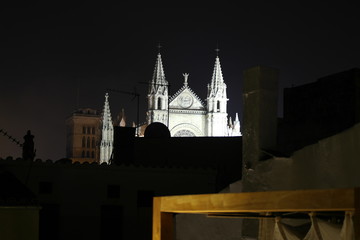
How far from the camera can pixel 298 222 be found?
7996mm

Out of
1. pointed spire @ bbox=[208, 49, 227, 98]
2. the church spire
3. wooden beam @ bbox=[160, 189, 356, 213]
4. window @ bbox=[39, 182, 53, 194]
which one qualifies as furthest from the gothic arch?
wooden beam @ bbox=[160, 189, 356, 213]

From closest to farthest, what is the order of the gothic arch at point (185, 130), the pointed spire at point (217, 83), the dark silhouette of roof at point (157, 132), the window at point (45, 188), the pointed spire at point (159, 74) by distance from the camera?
the window at point (45, 188)
the dark silhouette of roof at point (157, 132)
the gothic arch at point (185, 130)
the pointed spire at point (159, 74)
the pointed spire at point (217, 83)

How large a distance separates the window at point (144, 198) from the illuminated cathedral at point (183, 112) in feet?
169

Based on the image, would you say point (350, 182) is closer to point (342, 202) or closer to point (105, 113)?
point (342, 202)

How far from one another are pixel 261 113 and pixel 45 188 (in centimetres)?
1103

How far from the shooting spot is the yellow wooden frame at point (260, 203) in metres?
4.02

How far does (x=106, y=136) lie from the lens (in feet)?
239

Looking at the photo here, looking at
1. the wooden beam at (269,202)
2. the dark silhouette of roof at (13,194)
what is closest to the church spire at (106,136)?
the dark silhouette of roof at (13,194)

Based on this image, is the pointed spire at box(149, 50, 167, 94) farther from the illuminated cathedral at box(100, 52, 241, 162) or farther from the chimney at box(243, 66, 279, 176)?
the chimney at box(243, 66, 279, 176)

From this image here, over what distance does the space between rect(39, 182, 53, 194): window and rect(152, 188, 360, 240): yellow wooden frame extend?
1369 cm

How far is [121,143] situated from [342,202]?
19.7 metres

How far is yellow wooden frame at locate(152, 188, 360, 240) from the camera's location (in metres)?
4.02

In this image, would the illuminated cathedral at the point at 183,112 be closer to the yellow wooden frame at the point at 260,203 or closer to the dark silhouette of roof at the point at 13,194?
the dark silhouette of roof at the point at 13,194

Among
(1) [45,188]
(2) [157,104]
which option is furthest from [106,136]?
(1) [45,188]
